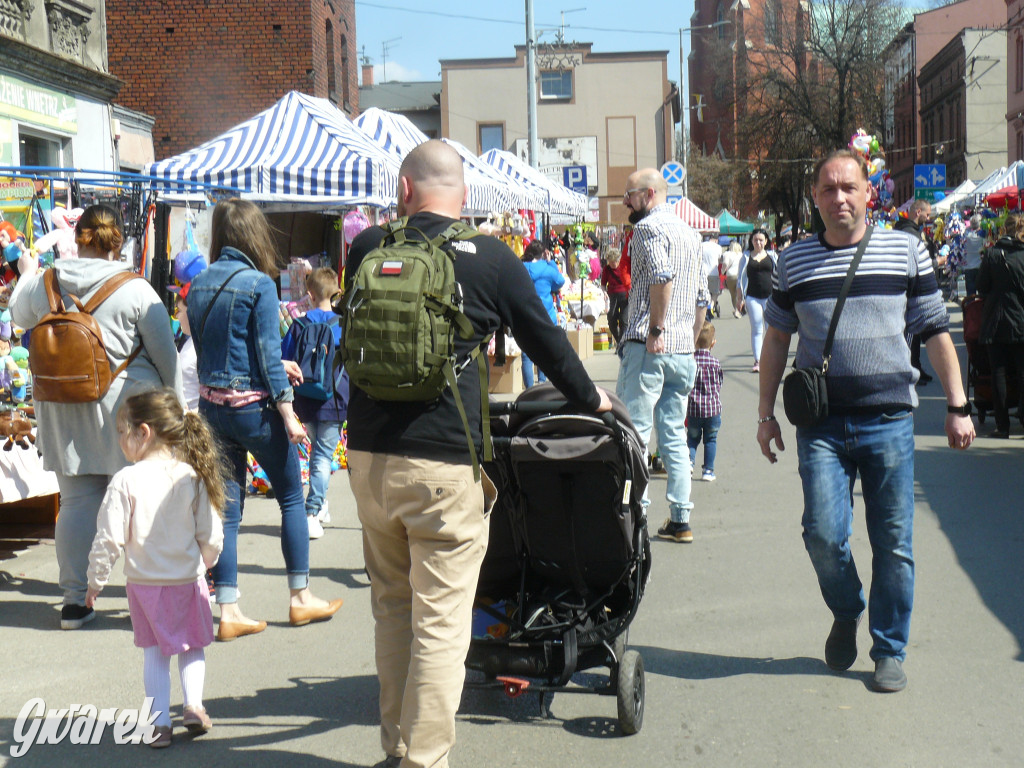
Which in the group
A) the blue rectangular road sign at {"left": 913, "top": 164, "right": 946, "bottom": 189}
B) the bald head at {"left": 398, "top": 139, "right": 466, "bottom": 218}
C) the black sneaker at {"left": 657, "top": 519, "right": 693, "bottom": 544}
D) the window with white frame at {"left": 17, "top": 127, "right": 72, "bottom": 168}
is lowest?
the black sneaker at {"left": 657, "top": 519, "right": 693, "bottom": 544}

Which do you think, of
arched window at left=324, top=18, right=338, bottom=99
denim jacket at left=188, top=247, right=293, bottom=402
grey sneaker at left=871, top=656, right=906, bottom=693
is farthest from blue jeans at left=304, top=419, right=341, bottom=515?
arched window at left=324, top=18, right=338, bottom=99

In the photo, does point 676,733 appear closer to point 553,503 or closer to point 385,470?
point 553,503

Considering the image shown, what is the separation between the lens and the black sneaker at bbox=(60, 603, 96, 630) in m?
5.51

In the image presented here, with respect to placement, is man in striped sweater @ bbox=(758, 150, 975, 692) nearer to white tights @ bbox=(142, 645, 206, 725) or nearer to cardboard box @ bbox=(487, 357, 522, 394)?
white tights @ bbox=(142, 645, 206, 725)

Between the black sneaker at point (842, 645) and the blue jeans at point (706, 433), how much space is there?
3781 mm

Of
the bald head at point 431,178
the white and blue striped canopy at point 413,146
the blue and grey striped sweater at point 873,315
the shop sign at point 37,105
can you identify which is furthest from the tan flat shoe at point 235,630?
the shop sign at point 37,105

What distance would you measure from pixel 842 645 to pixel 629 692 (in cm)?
113

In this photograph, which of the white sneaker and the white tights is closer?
the white tights

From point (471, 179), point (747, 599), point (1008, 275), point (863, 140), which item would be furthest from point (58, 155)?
point (747, 599)

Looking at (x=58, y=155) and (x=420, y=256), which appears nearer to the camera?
(x=420, y=256)

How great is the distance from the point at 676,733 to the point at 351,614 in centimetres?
206

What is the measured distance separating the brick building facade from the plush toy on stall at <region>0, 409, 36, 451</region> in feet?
57.7

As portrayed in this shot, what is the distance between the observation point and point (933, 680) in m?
4.59

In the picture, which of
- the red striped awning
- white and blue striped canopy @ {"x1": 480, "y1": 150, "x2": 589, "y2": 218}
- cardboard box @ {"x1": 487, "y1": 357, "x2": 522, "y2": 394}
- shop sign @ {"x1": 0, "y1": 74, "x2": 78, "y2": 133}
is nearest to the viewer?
shop sign @ {"x1": 0, "y1": 74, "x2": 78, "y2": 133}
